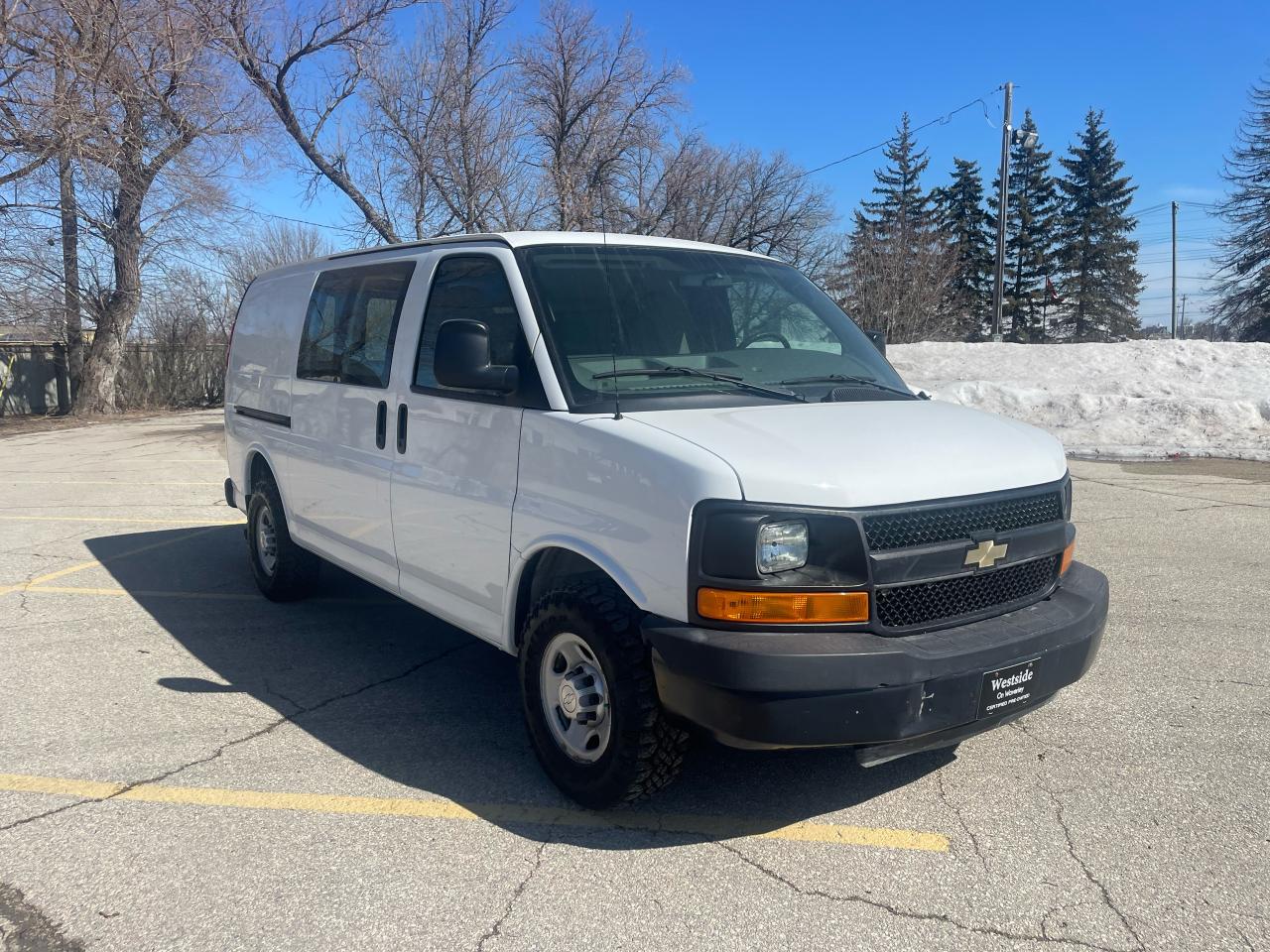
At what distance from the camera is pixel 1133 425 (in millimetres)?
16266

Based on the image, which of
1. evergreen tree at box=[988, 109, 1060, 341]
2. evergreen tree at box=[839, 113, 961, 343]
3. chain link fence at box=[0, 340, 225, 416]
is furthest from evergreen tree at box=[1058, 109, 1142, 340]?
chain link fence at box=[0, 340, 225, 416]

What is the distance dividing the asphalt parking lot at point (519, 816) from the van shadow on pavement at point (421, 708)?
0.02 metres

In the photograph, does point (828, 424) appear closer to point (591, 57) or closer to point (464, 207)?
point (464, 207)

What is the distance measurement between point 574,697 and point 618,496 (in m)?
0.80

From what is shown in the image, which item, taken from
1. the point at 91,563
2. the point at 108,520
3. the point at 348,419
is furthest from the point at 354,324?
the point at 108,520

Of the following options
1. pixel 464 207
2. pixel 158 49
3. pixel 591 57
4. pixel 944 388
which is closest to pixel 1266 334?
pixel 944 388

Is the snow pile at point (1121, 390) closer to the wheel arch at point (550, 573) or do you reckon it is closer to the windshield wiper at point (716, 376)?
the windshield wiper at point (716, 376)

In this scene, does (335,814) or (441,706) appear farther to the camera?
(441,706)

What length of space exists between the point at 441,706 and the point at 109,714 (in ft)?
4.99

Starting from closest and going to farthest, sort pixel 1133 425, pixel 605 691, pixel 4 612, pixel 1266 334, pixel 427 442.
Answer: pixel 605 691 < pixel 427 442 < pixel 4 612 < pixel 1133 425 < pixel 1266 334

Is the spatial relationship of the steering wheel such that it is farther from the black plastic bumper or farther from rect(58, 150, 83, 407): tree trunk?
rect(58, 150, 83, 407): tree trunk

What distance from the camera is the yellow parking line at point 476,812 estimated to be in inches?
136

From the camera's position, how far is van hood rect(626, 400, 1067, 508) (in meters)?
3.08

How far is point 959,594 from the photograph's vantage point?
3348mm
